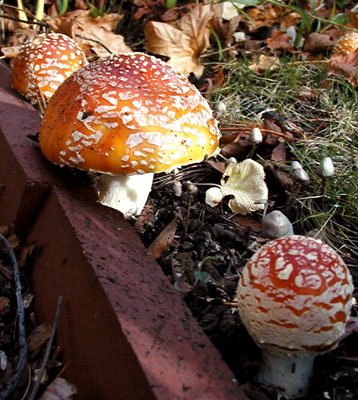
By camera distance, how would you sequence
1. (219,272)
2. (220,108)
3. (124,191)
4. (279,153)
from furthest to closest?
1. (220,108)
2. (279,153)
3. (124,191)
4. (219,272)

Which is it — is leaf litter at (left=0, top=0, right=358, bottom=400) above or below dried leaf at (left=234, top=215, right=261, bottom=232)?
above

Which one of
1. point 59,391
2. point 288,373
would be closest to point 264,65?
point 288,373

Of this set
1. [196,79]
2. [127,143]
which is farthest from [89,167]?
[196,79]

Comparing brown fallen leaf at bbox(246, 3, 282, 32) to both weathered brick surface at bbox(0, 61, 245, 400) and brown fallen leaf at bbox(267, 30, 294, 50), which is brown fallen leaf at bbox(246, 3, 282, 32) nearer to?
brown fallen leaf at bbox(267, 30, 294, 50)

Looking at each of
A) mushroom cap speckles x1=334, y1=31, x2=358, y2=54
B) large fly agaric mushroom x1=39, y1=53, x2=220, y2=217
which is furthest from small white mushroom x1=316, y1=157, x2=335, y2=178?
mushroom cap speckles x1=334, y1=31, x2=358, y2=54

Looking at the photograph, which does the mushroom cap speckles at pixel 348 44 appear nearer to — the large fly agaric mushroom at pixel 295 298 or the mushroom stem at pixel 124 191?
the mushroom stem at pixel 124 191

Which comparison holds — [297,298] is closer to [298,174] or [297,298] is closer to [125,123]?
[125,123]
